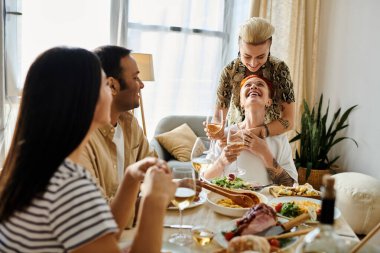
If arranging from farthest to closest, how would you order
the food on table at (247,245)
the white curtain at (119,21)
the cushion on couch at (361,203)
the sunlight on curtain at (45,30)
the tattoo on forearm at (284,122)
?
the white curtain at (119,21) → the sunlight on curtain at (45,30) → the cushion on couch at (361,203) → the tattoo on forearm at (284,122) → the food on table at (247,245)

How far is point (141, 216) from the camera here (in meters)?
0.97

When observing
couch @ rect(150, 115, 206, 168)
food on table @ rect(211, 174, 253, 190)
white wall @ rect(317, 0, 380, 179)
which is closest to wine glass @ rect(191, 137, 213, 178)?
food on table @ rect(211, 174, 253, 190)

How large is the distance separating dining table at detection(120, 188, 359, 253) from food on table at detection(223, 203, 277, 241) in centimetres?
6

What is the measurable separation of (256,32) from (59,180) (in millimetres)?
1822

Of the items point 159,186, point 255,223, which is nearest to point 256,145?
point 255,223

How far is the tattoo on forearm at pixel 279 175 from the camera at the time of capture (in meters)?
2.21

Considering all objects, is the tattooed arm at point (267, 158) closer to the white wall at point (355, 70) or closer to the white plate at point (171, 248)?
the white plate at point (171, 248)

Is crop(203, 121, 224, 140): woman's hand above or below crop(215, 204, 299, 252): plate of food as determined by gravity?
above

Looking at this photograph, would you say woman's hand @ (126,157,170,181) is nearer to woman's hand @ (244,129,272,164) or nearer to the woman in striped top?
the woman in striped top

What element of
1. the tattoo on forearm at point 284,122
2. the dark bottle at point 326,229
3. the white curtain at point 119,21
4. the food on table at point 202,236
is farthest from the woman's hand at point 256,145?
the white curtain at point 119,21

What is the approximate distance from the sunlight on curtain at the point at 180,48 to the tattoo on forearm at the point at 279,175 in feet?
7.84

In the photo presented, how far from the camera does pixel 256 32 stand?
241 cm

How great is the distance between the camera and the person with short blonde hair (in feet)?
7.98

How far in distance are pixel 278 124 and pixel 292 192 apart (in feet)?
2.68
